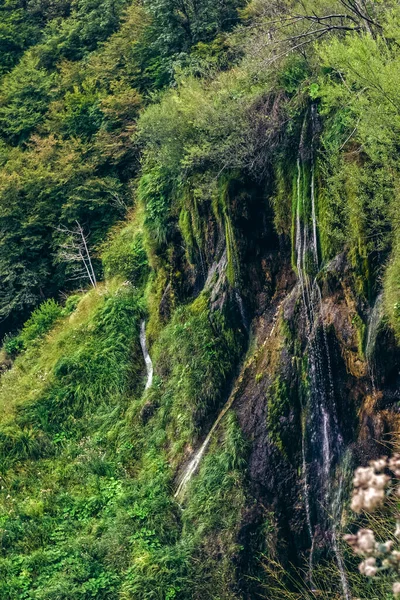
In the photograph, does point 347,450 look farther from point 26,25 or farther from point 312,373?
point 26,25

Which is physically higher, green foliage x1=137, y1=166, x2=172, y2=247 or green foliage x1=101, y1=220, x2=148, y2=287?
green foliage x1=137, y1=166, x2=172, y2=247

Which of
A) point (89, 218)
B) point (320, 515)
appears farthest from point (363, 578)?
point (89, 218)

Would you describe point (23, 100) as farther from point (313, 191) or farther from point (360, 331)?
point (360, 331)

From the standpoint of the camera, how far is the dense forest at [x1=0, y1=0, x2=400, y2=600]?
993cm

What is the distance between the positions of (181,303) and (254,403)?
167 inches

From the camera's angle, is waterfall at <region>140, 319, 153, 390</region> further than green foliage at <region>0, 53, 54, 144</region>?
No

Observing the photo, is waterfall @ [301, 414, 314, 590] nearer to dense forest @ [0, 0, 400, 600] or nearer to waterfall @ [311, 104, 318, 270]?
dense forest @ [0, 0, 400, 600]

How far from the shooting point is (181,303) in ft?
51.2

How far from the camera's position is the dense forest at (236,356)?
9.93m

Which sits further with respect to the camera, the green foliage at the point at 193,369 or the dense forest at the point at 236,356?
the green foliage at the point at 193,369

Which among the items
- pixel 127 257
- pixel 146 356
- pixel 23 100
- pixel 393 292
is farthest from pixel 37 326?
pixel 393 292

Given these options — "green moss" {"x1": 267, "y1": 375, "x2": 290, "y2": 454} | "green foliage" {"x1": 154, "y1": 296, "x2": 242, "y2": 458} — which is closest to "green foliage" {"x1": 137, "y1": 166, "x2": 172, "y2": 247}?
"green foliage" {"x1": 154, "y1": 296, "x2": 242, "y2": 458}

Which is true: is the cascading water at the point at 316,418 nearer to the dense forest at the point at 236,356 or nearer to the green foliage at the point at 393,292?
the dense forest at the point at 236,356

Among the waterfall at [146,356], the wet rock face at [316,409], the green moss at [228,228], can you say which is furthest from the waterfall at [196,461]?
the waterfall at [146,356]
